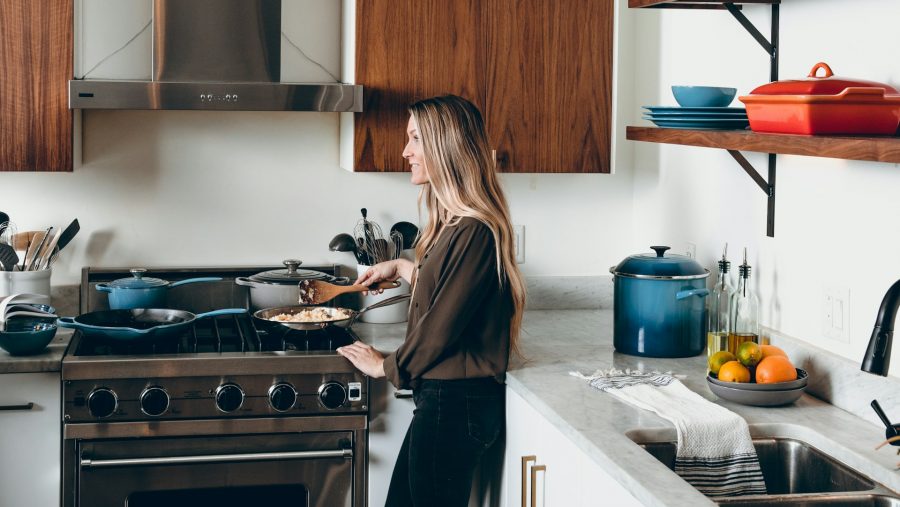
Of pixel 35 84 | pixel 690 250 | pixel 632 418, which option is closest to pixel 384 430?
pixel 632 418

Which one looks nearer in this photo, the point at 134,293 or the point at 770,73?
the point at 770,73

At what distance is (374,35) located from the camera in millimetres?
3096

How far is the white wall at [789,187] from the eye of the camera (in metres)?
2.28

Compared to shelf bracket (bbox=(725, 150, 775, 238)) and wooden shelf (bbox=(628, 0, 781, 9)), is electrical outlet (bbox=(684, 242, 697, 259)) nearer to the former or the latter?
shelf bracket (bbox=(725, 150, 775, 238))

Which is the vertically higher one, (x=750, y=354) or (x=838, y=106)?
(x=838, y=106)

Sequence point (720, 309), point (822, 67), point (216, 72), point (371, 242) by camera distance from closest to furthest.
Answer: point (822, 67), point (720, 309), point (216, 72), point (371, 242)

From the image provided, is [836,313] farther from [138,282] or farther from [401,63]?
[138,282]

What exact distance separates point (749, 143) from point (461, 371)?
0.87 m

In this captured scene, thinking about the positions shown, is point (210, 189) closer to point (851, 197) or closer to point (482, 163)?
point (482, 163)

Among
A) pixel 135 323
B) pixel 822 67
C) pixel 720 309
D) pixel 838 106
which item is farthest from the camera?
pixel 135 323

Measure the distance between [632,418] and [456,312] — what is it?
501 millimetres

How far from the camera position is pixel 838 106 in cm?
192

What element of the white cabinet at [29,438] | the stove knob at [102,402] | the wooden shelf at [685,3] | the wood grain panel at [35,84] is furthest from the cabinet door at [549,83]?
the white cabinet at [29,438]

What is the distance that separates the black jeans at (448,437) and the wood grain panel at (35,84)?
1.26 m
